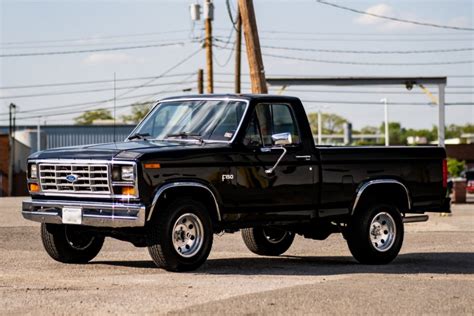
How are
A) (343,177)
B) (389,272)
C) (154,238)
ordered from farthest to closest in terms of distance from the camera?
(343,177) → (389,272) → (154,238)

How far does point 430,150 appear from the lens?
50.9 feet

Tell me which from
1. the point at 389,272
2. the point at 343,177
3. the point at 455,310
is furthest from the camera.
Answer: the point at 343,177

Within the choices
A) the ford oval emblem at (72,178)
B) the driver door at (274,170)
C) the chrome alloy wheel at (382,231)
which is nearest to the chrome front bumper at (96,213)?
the ford oval emblem at (72,178)

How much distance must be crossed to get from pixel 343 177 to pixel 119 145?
3.05 m

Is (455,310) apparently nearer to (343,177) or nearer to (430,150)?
(343,177)

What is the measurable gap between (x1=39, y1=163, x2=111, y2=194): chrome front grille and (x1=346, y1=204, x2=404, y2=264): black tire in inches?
148

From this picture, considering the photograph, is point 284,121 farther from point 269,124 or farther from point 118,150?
point 118,150

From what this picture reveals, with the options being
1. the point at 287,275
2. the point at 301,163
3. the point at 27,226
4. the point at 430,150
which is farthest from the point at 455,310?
the point at 27,226

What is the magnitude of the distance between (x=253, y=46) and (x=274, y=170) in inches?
501

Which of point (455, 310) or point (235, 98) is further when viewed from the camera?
point (235, 98)

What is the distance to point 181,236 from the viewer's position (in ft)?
42.2

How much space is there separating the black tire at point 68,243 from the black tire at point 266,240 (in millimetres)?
2613

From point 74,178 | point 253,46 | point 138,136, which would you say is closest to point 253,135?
point 138,136

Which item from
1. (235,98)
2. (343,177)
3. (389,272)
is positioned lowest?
(389,272)
